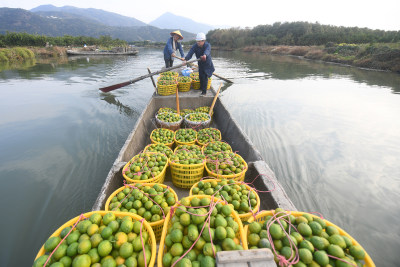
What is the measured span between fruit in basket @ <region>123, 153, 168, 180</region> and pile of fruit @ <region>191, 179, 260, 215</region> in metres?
0.89

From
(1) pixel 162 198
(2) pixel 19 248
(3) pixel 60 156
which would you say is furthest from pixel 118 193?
(3) pixel 60 156

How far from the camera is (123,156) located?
3.69 m

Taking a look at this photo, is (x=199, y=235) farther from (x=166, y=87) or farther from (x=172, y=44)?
(x=172, y=44)

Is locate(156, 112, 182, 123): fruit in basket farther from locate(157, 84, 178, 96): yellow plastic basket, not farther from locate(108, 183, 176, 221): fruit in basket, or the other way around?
locate(108, 183, 176, 221): fruit in basket

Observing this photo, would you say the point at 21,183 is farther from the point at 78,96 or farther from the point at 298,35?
the point at 298,35

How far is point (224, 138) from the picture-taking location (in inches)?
228

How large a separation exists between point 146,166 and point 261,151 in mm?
4110

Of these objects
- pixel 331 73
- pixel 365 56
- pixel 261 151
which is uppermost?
pixel 365 56

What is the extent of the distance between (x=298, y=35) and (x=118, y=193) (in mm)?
65973

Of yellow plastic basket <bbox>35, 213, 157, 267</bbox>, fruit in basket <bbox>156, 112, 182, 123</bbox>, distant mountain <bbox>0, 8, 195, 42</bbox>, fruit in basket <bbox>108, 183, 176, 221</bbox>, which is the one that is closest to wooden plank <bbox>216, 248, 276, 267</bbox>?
yellow plastic basket <bbox>35, 213, 157, 267</bbox>

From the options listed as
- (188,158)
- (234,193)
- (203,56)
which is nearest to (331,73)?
(203,56)

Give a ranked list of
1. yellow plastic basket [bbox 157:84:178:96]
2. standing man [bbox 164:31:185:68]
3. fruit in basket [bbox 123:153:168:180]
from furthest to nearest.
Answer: standing man [bbox 164:31:185:68]
yellow plastic basket [bbox 157:84:178:96]
fruit in basket [bbox 123:153:168:180]

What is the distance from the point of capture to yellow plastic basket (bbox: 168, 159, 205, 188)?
11.0 ft

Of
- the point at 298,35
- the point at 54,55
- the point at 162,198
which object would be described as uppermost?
the point at 298,35
